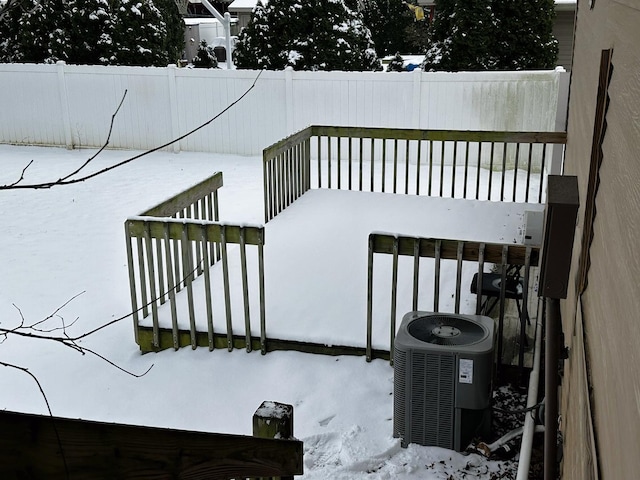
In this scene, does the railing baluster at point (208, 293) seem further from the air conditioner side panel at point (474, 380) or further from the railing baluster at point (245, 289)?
the air conditioner side panel at point (474, 380)

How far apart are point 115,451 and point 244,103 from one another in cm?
1097

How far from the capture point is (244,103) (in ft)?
40.4

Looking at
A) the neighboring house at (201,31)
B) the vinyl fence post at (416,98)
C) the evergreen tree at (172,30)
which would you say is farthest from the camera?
the neighboring house at (201,31)

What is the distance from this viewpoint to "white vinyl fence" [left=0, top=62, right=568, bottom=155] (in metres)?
11.1

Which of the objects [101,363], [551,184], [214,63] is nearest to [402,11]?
[214,63]

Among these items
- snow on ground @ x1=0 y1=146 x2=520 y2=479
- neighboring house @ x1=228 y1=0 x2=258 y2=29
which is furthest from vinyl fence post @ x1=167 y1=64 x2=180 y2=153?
neighboring house @ x1=228 y1=0 x2=258 y2=29

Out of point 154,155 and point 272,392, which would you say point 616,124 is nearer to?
point 272,392

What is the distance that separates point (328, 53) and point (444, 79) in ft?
8.76

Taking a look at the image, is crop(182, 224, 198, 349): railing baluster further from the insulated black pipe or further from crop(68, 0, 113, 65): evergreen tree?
crop(68, 0, 113, 65): evergreen tree

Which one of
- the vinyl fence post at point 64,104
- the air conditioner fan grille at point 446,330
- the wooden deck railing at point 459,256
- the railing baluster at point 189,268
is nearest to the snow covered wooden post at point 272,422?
the air conditioner fan grille at point 446,330

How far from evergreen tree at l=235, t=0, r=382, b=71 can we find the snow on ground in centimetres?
605

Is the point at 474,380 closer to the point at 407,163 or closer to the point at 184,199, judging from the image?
the point at 184,199

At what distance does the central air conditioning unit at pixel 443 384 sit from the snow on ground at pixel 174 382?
0.10 m

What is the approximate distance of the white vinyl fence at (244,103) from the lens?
437 inches
